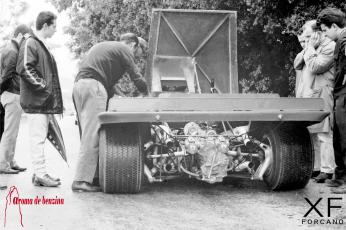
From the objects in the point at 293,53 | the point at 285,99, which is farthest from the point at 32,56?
the point at 293,53

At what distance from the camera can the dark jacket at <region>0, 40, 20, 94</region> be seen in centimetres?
778

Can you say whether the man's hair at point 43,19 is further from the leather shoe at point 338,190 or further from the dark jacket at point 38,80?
→ the leather shoe at point 338,190

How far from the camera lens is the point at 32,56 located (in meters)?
6.57

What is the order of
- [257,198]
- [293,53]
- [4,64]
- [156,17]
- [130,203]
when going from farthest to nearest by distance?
[293,53], [156,17], [4,64], [257,198], [130,203]

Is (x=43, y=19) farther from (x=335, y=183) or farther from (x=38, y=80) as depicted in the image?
(x=335, y=183)

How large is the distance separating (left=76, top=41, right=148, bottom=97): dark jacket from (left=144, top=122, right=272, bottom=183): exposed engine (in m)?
0.78

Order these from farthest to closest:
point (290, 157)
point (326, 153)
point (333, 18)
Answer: point (326, 153) → point (333, 18) → point (290, 157)

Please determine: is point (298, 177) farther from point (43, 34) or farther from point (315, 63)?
point (43, 34)

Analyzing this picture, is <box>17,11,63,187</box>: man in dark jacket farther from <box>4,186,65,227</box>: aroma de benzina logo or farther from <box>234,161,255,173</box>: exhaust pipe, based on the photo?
<box>234,161,255,173</box>: exhaust pipe

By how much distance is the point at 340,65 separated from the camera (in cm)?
648

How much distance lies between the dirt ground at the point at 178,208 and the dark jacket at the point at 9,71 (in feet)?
4.63

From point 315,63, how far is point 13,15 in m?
52.2

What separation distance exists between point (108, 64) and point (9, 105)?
6.19ft

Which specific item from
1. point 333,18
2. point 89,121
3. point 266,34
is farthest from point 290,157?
point 266,34
